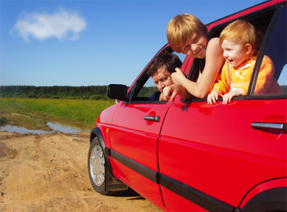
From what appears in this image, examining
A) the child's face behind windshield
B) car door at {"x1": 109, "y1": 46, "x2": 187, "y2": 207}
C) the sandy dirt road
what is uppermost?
the child's face behind windshield

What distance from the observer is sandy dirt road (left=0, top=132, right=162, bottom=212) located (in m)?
3.29

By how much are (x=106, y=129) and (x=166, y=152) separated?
1596 mm

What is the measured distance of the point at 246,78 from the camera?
1596 millimetres

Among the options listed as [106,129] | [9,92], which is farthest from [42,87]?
[106,129]

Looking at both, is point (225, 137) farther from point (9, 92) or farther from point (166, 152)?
point (9, 92)

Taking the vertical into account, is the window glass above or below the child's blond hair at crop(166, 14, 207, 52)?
below

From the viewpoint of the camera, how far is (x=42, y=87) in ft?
310

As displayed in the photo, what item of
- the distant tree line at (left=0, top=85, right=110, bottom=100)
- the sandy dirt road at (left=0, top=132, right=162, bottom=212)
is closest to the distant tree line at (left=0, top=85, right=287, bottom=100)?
the distant tree line at (left=0, top=85, right=110, bottom=100)

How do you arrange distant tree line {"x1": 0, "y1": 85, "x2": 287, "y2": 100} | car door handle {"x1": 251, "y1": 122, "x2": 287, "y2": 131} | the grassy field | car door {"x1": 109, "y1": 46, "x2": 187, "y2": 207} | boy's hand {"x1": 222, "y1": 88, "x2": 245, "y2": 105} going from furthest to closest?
distant tree line {"x1": 0, "y1": 85, "x2": 287, "y2": 100} < the grassy field < car door {"x1": 109, "y1": 46, "x2": 187, "y2": 207} < boy's hand {"x1": 222, "y1": 88, "x2": 245, "y2": 105} < car door handle {"x1": 251, "y1": 122, "x2": 287, "y2": 131}

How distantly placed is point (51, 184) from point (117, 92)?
2.04m

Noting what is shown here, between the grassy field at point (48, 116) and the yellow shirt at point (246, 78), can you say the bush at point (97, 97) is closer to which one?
the grassy field at point (48, 116)

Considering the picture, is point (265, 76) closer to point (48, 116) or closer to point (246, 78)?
point (246, 78)

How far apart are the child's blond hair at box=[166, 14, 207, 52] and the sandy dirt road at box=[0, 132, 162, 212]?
7.17 feet

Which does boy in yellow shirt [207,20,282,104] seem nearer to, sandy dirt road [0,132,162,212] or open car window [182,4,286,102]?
open car window [182,4,286,102]
